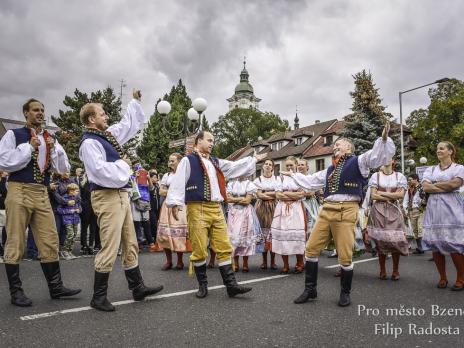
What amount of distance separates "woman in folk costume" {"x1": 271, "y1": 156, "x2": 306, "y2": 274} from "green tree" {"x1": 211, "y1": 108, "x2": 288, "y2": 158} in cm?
5524

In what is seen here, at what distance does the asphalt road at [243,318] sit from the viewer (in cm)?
338

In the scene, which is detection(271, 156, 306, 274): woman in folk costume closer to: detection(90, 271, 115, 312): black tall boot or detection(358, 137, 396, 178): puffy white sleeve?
detection(358, 137, 396, 178): puffy white sleeve

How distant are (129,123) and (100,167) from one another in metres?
0.90

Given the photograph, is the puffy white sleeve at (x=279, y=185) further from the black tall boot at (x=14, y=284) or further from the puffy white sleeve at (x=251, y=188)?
the black tall boot at (x=14, y=284)

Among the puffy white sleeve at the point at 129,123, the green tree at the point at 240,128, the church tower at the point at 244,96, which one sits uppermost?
the church tower at the point at 244,96

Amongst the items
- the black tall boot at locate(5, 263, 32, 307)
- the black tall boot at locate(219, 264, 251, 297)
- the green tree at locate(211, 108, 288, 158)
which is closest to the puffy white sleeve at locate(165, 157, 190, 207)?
the black tall boot at locate(219, 264, 251, 297)

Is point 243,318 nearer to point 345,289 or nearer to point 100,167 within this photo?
point 345,289

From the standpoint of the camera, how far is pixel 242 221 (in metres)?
7.14

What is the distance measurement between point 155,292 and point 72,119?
34.6 m

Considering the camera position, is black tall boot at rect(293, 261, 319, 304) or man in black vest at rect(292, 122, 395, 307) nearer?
man in black vest at rect(292, 122, 395, 307)

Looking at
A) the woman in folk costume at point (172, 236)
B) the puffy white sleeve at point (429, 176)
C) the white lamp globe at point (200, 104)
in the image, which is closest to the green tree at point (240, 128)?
the white lamp globe at point (200, 104)

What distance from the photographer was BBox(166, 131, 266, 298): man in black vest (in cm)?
500

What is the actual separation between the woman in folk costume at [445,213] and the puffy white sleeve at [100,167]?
4.48 metres

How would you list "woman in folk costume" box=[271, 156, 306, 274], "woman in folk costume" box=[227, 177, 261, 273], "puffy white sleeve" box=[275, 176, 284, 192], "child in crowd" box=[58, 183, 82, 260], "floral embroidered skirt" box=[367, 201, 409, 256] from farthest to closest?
"child in crowd" box=[58, 183, 82, 260] < "puffy white sleeve" box=[275, 176, 284, 192] < "woman in folk costume" box=[227, 177, 261, 273] < "woman in folk costume" box=[271, 156, 306, 274] < "floral embroidered skirt" box=[367, 201, 409, 256]
